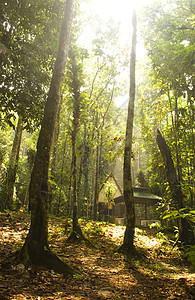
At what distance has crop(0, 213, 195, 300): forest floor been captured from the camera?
299 centimetres

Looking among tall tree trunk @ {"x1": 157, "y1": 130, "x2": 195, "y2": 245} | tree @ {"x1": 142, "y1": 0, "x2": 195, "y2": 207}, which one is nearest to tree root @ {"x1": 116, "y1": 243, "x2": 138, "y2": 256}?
tall tree trunk @ {"x1": 157, "y1": 130, "x2": 195, "y2": 245}

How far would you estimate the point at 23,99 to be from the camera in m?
7.41

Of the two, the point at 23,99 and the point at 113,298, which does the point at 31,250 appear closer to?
the point at 113,298

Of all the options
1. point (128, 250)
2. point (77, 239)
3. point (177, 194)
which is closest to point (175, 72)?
point (177, 194)

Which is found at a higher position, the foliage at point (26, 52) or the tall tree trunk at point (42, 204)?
the foliage at point (26, 52)

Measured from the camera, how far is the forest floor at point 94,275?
2.99 metres

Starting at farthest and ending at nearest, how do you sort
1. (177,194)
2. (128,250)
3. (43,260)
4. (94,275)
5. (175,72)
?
(175,72) → (177,194) → (128,250) → (94,275) → (43,260)

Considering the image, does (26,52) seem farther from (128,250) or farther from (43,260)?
(128,250)

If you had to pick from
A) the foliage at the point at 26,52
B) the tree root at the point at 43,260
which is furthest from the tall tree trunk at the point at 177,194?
the foliage at the point at 26,52

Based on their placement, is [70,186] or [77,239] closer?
[77,239]

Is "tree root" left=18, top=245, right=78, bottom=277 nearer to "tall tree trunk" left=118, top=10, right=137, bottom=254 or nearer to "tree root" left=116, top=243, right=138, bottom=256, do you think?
"tree root" left=116, top=243, right=138, bottom=256

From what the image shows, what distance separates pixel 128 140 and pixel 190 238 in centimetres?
446

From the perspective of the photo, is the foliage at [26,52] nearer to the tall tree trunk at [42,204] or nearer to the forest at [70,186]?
the forest at [70,186]

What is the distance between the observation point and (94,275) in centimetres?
425
